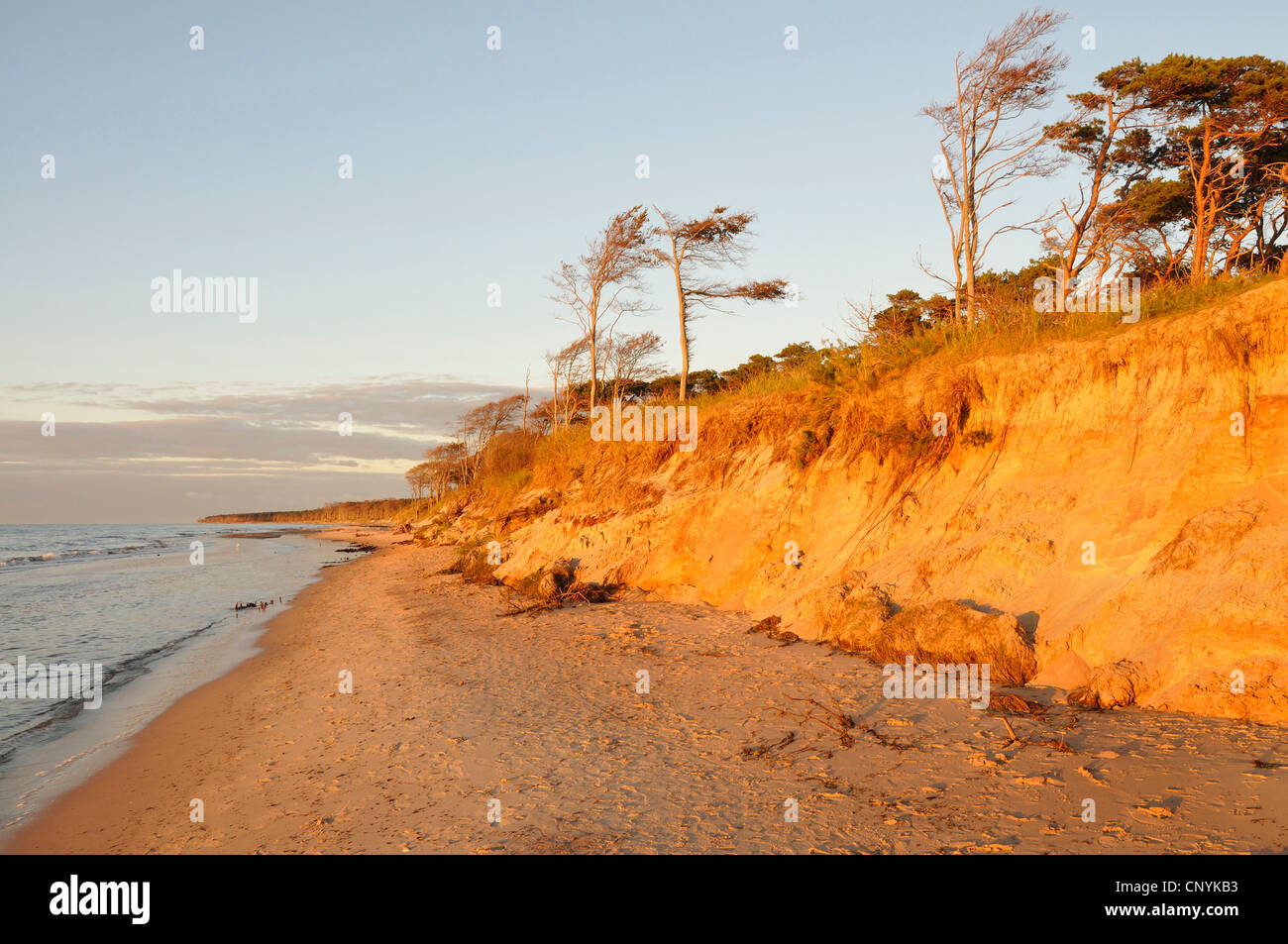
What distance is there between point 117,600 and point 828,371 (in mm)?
20396

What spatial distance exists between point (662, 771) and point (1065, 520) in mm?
5700

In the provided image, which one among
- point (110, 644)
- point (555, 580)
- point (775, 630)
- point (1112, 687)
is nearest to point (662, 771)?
point (1112, 687)

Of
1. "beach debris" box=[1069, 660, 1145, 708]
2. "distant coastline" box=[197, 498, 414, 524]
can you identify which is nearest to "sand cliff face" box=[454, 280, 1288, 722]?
"beach debris" box=[1069, 660, 1145, 708]

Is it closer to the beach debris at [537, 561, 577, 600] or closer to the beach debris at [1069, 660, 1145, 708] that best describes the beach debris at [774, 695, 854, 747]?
the beach debris at [1069, 660, 1145, 708]

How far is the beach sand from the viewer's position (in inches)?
146

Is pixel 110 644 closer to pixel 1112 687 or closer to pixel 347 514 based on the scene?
pixel 1112 687

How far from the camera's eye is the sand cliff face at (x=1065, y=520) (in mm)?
5617

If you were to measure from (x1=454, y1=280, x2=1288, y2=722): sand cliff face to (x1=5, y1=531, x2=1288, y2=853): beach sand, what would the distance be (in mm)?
798

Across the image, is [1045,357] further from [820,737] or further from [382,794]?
[382,794]

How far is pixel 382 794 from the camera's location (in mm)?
4699

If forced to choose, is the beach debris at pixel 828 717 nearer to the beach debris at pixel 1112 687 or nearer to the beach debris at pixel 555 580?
the beach debris at pixel 1112 687

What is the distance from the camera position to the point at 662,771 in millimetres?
4797

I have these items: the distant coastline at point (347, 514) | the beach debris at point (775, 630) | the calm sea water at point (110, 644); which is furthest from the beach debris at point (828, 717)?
the distant coastline at point (347, 514)
